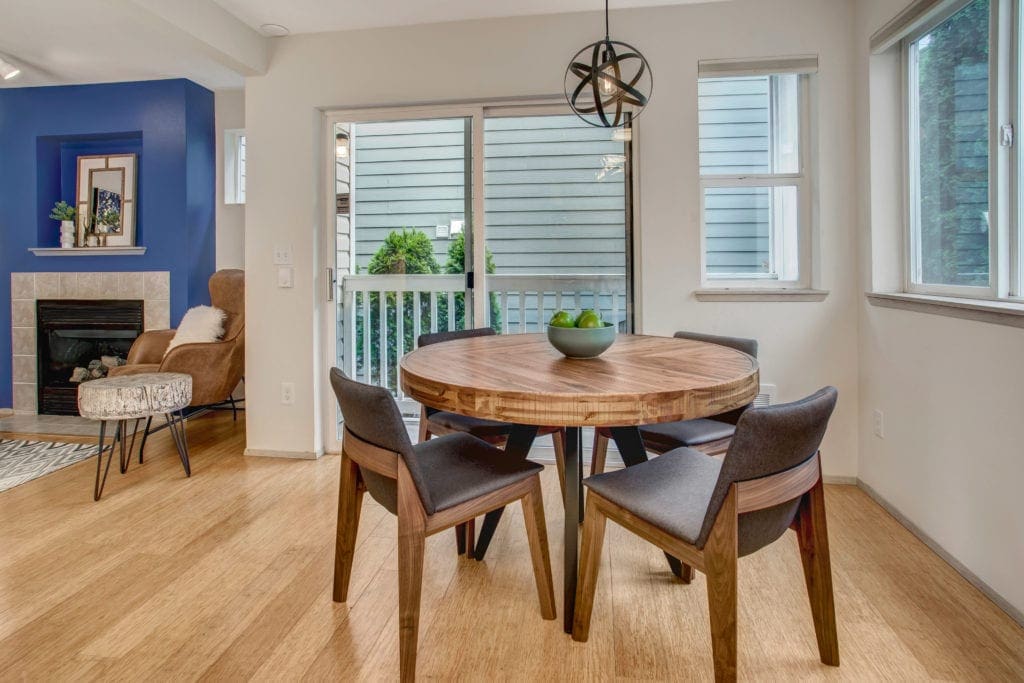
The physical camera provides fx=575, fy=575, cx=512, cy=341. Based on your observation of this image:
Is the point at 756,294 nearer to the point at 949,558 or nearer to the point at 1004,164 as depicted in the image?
the point at 1004,164

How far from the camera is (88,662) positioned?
1.57m

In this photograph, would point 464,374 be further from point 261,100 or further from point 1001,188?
point 261,100

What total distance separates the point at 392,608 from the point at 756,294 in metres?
2.26

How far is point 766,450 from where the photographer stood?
48.7 inches

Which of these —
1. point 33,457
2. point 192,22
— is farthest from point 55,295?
point 192,22

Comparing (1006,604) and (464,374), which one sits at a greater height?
(464,374)

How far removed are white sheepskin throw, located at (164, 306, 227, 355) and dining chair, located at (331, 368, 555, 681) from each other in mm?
2494

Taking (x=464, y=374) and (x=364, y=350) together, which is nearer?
(x=464, y=374)

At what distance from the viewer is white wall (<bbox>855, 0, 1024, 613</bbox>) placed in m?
1.79

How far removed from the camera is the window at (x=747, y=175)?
3.08 m

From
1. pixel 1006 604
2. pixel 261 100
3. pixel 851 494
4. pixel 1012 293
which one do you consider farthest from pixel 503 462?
pixel 261 100

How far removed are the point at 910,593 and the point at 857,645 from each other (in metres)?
0.43

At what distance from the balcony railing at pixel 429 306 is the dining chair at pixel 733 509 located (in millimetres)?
1825

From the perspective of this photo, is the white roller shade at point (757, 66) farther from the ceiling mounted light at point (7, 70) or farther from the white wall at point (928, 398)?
the ceiling mounted light at point (7, 70)
